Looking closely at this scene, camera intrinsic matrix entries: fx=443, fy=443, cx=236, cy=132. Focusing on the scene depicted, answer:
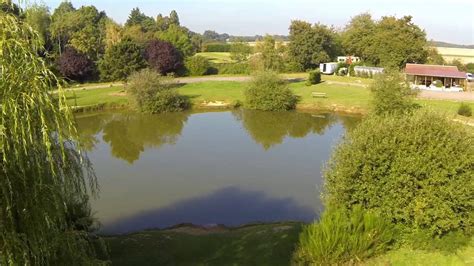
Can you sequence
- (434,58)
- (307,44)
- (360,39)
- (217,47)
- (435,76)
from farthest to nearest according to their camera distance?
(217,47) → (360,39) → (434,58) → (307,44) → (435,76)

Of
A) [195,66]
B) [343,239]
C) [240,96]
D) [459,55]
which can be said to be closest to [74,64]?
[195,66]

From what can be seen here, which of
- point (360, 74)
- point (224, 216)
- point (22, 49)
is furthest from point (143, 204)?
point (360, 74)

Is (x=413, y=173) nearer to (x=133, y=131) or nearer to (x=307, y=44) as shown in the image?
(x=133, y=131)

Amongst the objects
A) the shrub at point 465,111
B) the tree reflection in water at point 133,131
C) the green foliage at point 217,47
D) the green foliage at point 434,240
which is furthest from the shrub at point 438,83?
the green foliage at point 217,47

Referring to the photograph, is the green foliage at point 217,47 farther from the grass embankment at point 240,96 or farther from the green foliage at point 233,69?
the grass embankment at point 240,96

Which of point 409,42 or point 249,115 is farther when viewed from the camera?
point 409,42

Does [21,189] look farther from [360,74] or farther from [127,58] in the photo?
[360,74]

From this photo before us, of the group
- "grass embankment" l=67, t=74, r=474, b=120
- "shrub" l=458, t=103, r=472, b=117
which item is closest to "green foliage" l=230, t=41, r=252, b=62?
"grass embankment" l=67, t=74, r=474, b=120

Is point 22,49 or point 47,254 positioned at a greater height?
point 22,49
